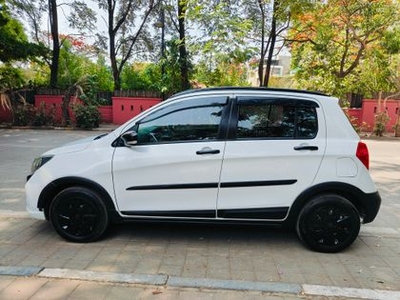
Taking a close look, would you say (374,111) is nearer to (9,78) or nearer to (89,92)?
(89,92)

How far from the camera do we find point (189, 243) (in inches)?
163

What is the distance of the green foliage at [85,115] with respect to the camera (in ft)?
55.2

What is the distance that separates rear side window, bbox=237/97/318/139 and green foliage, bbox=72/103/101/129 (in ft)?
46.3

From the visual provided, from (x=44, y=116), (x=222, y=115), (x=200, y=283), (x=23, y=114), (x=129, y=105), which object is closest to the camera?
(x=200, y=283)

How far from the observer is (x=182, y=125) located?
4.00 metres

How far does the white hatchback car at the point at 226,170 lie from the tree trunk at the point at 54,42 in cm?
1798

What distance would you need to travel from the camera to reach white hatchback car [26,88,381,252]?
3.87m

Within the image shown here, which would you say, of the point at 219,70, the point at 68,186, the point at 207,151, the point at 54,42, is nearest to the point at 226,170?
the point at 207,151

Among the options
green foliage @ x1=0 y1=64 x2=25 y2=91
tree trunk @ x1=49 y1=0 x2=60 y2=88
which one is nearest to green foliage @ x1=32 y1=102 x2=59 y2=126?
green foliage @ x1=0 y1=64 x2=25 y2=91

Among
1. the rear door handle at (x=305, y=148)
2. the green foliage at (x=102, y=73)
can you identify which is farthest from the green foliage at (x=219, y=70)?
the rear door handle at (x=305, y=148)

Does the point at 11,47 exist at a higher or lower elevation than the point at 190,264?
higher

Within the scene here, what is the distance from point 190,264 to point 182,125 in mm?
1466

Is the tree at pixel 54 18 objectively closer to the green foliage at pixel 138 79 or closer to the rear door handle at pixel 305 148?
the green foliage at pixel 138 79

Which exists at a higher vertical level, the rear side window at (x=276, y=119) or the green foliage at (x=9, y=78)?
the green foliage at (x=9, y=78)
